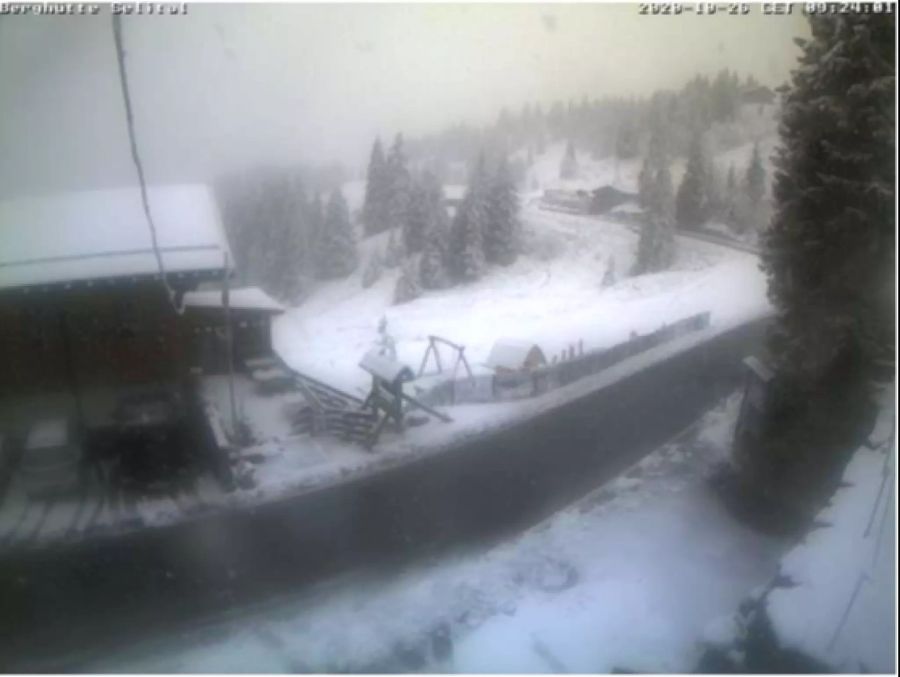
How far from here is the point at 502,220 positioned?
16.8ft

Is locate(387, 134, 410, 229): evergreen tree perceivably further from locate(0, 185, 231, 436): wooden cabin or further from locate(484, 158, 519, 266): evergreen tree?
locate(0, 185, 231, 436): wooden cabin

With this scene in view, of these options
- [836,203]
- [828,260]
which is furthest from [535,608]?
[836,203]

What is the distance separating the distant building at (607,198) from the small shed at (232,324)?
7.82 ft

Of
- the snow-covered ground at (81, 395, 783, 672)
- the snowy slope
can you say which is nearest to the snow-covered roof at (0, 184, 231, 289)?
the snowy slope

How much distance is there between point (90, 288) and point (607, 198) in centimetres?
366

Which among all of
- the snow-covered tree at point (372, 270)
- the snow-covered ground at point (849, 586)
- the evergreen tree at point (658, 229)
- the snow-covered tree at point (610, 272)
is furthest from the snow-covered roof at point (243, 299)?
the snow-covered ground at point (849, 586)

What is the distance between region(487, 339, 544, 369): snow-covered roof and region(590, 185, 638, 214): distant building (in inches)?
43.8

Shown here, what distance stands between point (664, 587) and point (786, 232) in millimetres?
2510

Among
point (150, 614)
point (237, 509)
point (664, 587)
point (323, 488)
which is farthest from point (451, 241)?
point (150, 614)

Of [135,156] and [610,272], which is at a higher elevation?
[135,156]

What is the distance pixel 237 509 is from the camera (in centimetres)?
496

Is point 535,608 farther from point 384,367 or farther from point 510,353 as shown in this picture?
point 384,367

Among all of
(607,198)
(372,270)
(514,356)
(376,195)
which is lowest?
(514,356)

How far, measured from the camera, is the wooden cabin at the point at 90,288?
15.0ft
